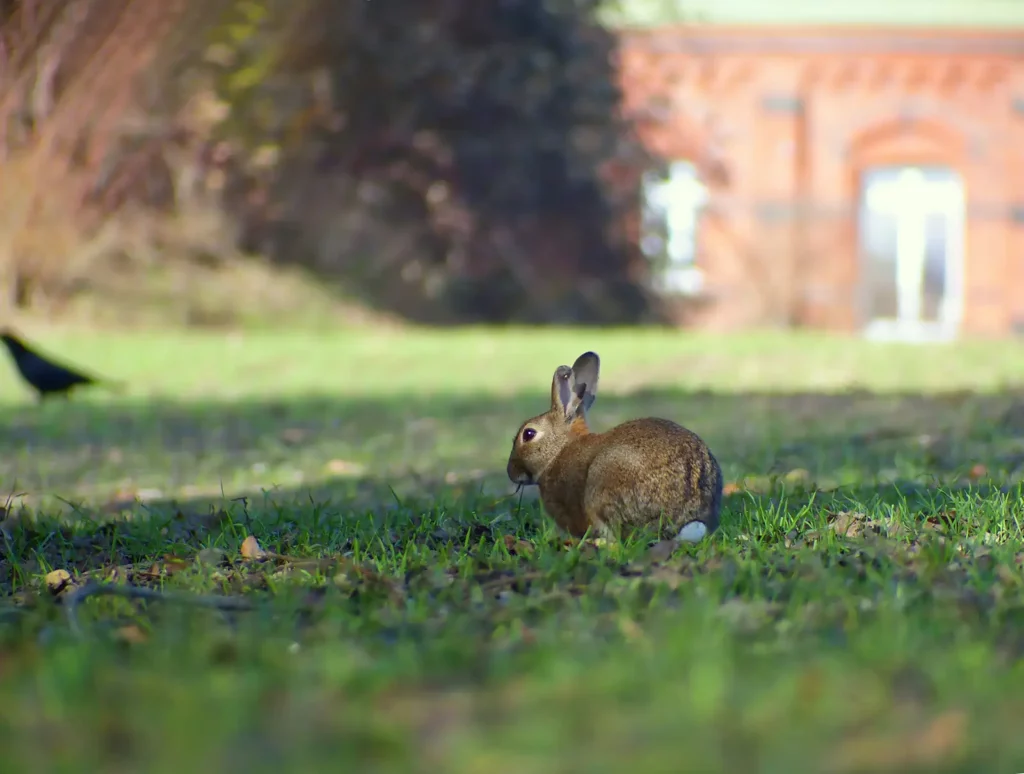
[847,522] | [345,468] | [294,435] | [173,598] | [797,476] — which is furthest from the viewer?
[294,435]

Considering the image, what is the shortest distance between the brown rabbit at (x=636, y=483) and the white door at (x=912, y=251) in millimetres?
27316

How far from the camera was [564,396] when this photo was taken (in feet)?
16.6

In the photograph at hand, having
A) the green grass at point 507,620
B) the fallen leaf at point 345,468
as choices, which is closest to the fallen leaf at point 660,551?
the green grass at point 507,620

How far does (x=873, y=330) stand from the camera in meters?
31.6

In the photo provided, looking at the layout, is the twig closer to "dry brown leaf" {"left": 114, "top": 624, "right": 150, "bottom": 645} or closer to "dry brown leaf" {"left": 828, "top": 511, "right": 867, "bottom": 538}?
"dry brown leaf" {"left": 114, "top": 624, "right": 150, "bottom": 645}

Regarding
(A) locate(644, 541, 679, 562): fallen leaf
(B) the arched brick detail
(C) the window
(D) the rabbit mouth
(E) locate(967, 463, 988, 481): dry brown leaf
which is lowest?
(E) locate(967, 463, 988, 481): dry brown leaf

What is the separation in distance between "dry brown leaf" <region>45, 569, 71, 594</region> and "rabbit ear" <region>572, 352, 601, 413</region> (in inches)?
69.5

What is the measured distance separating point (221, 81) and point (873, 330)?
54.5ft

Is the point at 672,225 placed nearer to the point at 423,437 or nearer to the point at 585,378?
the point at 423,437

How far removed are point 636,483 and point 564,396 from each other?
0.58 m

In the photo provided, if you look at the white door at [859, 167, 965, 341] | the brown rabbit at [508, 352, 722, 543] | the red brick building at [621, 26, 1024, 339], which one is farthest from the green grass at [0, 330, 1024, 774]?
the white door at [859, 167, 965, 341]

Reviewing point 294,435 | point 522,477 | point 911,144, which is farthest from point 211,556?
point 911,144

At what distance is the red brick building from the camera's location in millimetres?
30625

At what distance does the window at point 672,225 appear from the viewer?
27.2 metres
